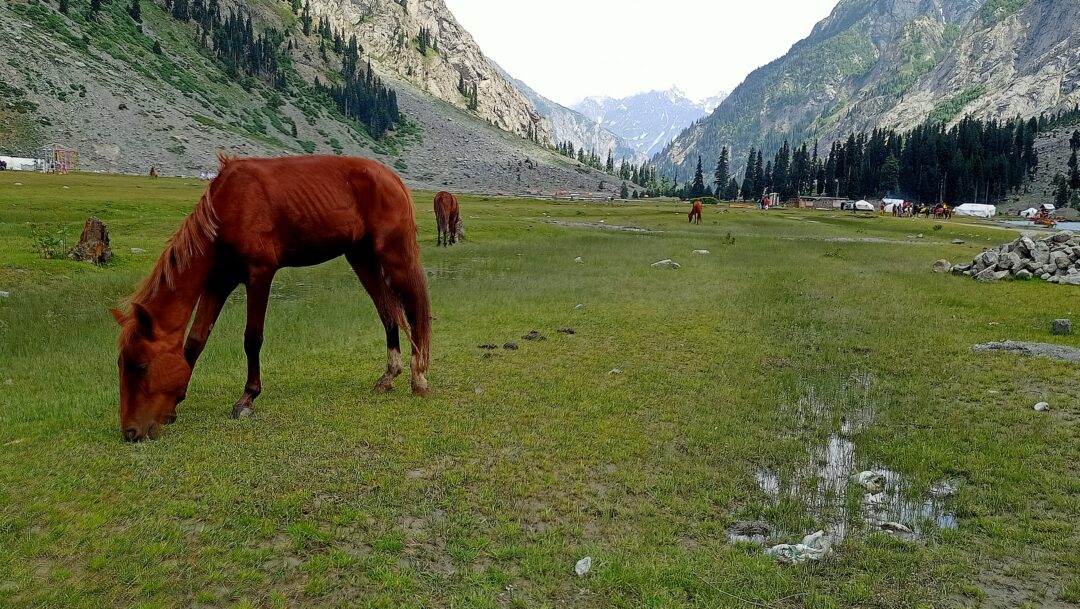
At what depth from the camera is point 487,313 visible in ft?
54.3

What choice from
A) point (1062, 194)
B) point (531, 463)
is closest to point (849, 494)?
point (531, 463)

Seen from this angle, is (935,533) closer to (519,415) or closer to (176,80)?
(519,415)

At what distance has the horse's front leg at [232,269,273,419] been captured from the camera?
8.14 m

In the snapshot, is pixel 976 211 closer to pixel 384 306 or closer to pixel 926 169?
pixel 926 169

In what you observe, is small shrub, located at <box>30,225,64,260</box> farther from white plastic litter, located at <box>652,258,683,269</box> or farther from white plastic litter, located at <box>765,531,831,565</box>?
white plastic litter, located at <box>765,531,831,565</box>

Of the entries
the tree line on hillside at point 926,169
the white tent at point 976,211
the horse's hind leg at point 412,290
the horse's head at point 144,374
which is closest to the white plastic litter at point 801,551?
the horse's hind leg at point 412,290

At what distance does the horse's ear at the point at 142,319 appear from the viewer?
7.25m

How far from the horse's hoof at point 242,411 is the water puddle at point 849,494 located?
638 centimetres

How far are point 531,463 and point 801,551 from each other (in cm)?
303

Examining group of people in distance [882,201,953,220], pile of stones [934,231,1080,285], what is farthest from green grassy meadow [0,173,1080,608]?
Result: group of people in distance [882,201,953,220]

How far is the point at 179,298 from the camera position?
7691mm

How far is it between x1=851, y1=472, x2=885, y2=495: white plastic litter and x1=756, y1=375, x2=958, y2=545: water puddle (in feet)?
0.04

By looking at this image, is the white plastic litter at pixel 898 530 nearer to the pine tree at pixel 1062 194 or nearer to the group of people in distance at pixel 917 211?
the group of people in distance at pixel 917 211

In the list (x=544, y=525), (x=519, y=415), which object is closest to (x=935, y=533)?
(x=544, y=525)
